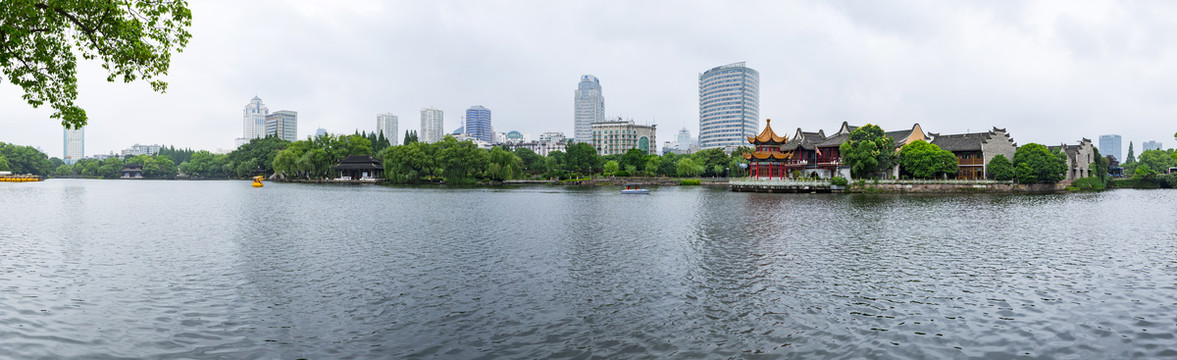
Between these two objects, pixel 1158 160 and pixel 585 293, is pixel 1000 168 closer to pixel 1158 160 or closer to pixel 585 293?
pixel 1158 160

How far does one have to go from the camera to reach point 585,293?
1403cm

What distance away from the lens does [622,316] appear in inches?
471

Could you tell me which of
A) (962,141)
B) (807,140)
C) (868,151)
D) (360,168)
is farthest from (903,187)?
(360,168)

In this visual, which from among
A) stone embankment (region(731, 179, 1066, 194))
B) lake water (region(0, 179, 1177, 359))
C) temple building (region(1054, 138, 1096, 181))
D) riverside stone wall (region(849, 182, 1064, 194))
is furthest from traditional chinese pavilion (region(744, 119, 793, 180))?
lake water (region(0, 179, 1177, 359))

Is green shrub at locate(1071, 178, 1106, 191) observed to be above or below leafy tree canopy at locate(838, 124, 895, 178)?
below

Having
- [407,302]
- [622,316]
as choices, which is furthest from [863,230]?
[407,302]

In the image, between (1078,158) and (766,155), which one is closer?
(766,155)

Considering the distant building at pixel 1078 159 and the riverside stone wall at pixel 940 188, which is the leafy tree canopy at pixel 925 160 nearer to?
the riverside stone wall at pixel 940 188

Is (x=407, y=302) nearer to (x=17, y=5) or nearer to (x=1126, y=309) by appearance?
(x=17, y=5)

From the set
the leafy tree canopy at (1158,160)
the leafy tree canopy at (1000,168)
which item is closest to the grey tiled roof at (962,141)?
the leafy tree canopy at (1000,168)

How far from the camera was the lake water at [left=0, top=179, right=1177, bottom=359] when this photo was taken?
10094mm

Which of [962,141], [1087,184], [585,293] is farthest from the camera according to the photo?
[962,141]

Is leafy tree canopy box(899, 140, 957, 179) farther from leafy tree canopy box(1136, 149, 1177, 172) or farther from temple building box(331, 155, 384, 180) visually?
temple building box(331, 155, 384, 180)

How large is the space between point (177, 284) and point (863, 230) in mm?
27391
